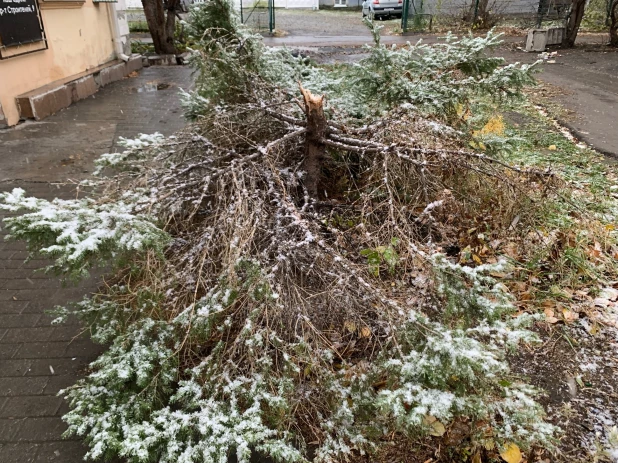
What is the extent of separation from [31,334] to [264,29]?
1800 cm

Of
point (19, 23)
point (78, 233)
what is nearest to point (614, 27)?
point (19, 23)

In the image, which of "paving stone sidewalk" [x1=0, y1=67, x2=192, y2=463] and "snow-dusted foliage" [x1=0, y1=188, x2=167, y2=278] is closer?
"snow-dusted foliage" [x1=0, y1=188, x2=167, y2=278]

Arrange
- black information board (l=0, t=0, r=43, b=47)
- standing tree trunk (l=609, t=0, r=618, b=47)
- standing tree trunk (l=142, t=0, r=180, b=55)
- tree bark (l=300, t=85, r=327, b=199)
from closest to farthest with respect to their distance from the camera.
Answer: tree bark (l=300, t=85, r=327, b=199), black information board (l=0, t=0, r=43, b=47), standing tree trunk (l=142, t=0, r=180, b=55), standing tree trunk (l=609, t=0, r=618, b=47)

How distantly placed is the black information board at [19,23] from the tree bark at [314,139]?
537cm

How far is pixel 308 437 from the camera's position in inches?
93.9

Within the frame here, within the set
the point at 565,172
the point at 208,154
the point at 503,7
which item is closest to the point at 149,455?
the point at 208,154

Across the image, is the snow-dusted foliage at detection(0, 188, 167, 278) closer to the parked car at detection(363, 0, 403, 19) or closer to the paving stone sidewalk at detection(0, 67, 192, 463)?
the paving stone sidewalk at detection(0, 67, 192, 463)

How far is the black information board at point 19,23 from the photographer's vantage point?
6305 mm

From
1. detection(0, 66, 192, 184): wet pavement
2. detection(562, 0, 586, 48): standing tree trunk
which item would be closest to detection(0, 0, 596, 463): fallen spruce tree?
detection(0, 66, 192, 184): wet pavement

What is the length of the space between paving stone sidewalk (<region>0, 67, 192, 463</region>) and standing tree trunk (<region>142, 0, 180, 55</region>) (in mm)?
5543

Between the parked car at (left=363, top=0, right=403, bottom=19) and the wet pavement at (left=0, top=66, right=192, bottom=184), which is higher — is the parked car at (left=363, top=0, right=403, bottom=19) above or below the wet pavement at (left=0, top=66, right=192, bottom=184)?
above

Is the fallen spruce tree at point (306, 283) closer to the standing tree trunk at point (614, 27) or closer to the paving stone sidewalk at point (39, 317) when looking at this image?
the paving stone sidewalk at point (39, 317)

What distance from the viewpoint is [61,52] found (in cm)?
796

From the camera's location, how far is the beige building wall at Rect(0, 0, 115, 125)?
667cm
